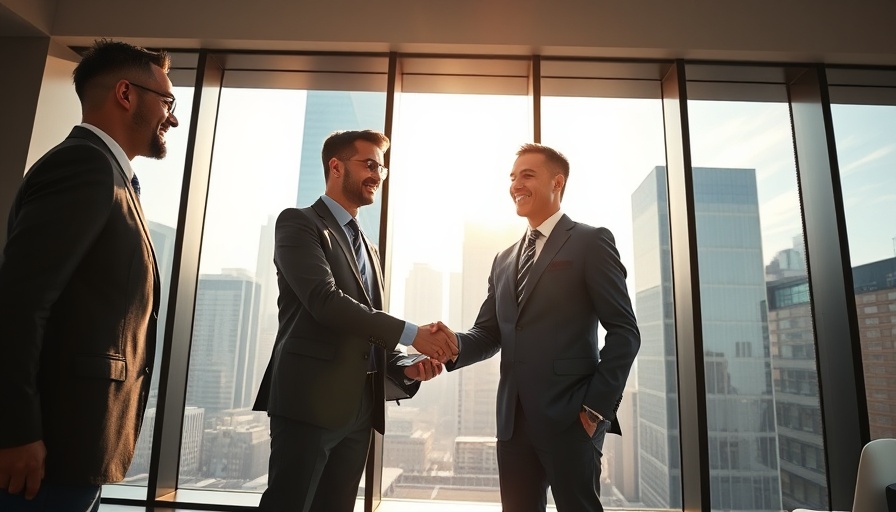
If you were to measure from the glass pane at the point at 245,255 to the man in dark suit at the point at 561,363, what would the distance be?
4.51 ft

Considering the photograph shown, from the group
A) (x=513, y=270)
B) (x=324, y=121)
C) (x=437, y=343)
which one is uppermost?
(x=324, y=121)

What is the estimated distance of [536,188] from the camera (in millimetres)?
2119

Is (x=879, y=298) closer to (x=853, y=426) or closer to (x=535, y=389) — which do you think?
(x=853, y=426)

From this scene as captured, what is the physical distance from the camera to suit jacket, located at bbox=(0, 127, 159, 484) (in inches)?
37.2

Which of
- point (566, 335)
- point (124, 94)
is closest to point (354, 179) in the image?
point (124, 94)

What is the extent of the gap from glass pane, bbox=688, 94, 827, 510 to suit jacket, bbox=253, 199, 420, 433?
2.21 metres

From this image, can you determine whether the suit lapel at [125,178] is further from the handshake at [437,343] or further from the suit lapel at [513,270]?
the suit lapel at [513,270]

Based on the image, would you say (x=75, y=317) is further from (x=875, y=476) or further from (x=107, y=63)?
(x=875, y=476)

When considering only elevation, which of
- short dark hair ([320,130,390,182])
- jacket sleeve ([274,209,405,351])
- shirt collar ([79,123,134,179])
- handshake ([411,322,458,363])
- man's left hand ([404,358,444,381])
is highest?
short dark hair ([320,130,390,182])

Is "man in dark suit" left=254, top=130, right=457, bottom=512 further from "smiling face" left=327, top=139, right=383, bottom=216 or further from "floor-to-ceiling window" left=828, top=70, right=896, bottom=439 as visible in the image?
"floor-to-ceiling window" left=828, top=70, right=896, bottom=439

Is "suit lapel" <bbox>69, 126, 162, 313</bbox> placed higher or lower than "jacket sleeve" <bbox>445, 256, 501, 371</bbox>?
higher

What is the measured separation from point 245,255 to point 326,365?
70.1 inches

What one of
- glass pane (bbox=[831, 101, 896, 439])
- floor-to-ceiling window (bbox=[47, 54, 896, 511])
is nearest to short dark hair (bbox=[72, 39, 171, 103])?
floor-to-ceiling window (bbox=[47, 54, 896, 511])

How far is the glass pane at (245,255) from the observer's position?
9.65ft
